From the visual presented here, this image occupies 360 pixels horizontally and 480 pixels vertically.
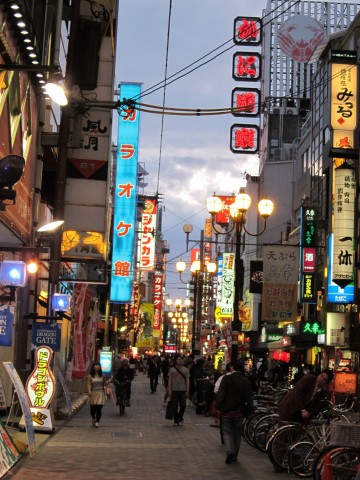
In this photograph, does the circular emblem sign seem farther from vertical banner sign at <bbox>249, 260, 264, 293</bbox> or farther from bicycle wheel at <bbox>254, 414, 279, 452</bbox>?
bicycle wheel at <bbox>254, 414, 279, 452</bbox>

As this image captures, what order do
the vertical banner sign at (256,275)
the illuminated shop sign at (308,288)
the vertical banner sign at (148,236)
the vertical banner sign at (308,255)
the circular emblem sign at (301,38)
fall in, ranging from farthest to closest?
the vertical banner sign at (256,275), the vertical banner sign at (148,236), the illuminated shop sign at (308,288), the vertical banner sign at (308,255), the circular emblem sign at (301,38)

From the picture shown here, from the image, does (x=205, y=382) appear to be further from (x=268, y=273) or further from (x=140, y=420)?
(x=268, y=273)

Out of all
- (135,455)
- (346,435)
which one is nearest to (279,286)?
(135,455)

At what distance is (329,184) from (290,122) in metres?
37.5

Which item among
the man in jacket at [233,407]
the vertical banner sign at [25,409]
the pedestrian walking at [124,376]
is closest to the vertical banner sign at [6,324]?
the vertical banner sign at [25,409]

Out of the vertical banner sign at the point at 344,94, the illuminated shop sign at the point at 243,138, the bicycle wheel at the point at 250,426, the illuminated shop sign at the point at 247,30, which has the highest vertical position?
the illuminated shop sign at the point at 247,30

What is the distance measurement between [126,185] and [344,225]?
422 inches

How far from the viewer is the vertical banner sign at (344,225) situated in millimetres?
33188

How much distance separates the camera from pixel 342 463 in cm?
1079

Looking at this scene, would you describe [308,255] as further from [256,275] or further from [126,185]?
[256,275]

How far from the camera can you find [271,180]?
7506cm

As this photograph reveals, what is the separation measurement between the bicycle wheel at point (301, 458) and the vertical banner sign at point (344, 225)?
20.7 metres

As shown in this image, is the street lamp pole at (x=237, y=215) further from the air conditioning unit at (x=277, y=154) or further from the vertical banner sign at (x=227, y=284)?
the air conditioning unit at (x=277, y=154)

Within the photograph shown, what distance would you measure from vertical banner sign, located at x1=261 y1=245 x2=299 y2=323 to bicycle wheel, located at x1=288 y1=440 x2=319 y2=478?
23.2 m
